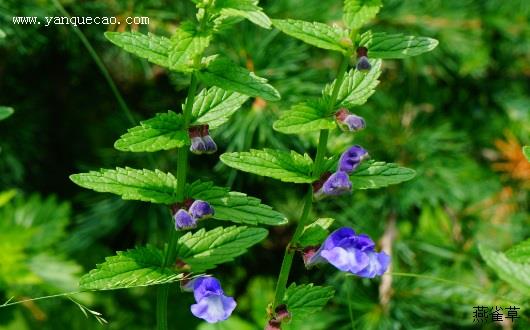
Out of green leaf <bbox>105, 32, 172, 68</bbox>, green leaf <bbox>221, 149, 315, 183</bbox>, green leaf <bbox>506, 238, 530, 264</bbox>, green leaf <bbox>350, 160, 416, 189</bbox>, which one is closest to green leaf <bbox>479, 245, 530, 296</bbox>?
green leaf <bbox>506, 238, 530, 264</bbox>

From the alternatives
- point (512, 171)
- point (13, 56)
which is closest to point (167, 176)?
point (13, 56)

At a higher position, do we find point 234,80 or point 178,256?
point 234,80

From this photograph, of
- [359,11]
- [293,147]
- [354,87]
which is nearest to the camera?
[359,11]

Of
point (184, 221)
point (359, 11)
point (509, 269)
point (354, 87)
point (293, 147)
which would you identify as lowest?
point (293, 147)

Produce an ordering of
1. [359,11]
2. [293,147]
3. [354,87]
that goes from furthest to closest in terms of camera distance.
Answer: [293,147]
[354,87]
[359,11]

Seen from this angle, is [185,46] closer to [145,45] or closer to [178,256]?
[145,45]

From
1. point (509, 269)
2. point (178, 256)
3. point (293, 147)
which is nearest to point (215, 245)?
point (178, 256)

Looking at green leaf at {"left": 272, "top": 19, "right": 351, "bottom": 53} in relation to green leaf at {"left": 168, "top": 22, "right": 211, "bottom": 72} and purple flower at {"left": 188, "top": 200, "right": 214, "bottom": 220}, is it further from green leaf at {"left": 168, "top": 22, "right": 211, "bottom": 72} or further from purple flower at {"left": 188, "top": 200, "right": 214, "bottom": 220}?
purple flower at {"left": 188, "top": 200, "right": 214, "bottom": 220}
